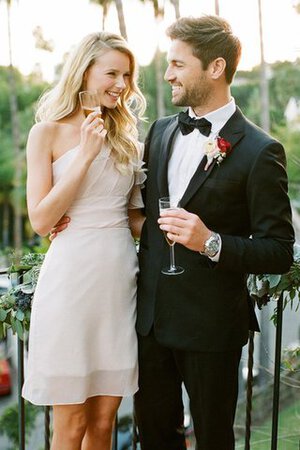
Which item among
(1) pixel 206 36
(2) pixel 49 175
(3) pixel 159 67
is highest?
(3) pixel 159 67

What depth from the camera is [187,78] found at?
7.66ft

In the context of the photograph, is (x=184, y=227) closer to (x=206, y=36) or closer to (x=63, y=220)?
(x=63, y=220)

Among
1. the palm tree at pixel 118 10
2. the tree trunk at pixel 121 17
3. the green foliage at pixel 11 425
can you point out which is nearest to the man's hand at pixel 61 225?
the green foliage at pixel 11 425

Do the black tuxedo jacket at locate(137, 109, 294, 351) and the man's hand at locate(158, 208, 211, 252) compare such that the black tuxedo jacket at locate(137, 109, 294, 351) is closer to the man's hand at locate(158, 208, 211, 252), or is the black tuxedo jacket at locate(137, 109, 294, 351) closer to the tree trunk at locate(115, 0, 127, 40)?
the man's hand at locate(158, 208, 211, 252)

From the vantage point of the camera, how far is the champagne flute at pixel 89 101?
235 cm

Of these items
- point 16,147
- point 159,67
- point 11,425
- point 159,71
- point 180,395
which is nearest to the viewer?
point 180,395

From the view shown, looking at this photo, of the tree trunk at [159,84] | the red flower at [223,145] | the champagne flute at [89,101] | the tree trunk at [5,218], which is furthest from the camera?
the tree trunk at [5,218]

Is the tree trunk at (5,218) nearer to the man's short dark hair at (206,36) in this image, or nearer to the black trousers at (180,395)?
the black trousers at (180,395)

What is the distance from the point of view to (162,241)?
2406 mm

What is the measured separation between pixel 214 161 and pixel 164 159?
0.21m

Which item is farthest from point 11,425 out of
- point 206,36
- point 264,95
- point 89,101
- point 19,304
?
point 206,36

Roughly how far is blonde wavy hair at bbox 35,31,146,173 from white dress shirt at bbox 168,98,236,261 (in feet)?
0.66

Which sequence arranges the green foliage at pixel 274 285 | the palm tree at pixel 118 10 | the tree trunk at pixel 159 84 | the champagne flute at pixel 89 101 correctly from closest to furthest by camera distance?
the champagne flute at pixel 89 101 → the green foliage at pixel 274 285 → the palm tree at pixel 118 10 → the tree trunk at pixel 159 84

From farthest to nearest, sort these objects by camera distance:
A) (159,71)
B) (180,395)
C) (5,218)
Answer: (5,218)
(159,71)
(180,395)
